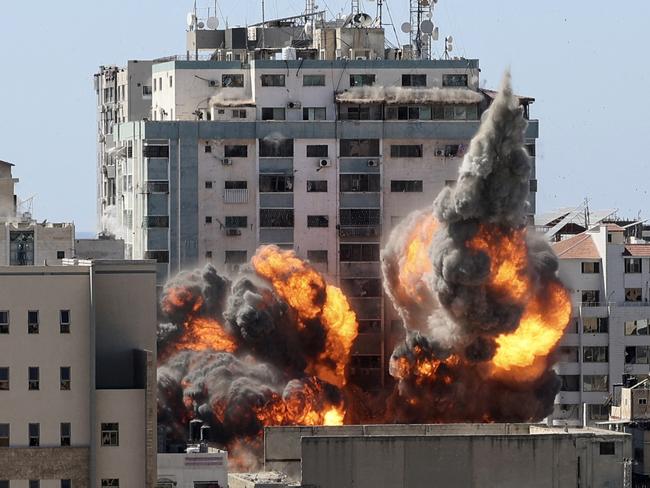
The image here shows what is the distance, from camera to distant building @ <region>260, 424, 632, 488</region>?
443ft

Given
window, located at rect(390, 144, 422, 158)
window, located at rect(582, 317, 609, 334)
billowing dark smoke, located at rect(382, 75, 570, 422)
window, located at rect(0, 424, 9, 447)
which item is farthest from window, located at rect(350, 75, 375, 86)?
window, located at rect(0, 424, 9, 447)

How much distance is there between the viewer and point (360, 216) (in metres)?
171

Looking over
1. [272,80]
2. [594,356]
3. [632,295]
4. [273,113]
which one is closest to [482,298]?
[594,356]

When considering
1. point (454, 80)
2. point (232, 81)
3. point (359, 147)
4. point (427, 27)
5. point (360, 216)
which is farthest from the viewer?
point (427, 27)

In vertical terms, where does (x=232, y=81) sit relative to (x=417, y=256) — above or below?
above

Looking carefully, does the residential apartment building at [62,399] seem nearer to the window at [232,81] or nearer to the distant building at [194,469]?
the distant building at [194,469]

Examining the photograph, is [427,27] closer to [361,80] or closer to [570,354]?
[361,80]

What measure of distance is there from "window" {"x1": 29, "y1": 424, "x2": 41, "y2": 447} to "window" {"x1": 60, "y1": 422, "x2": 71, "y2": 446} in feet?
2.62

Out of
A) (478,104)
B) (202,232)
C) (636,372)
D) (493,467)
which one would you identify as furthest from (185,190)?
(493,467)

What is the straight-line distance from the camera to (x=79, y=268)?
336ft

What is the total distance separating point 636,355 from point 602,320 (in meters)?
2.87

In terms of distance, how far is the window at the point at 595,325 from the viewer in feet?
564

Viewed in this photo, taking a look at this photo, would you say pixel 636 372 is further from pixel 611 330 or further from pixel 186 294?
pixel 186 294

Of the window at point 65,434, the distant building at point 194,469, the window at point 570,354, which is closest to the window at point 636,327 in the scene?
the window at point 570,354
